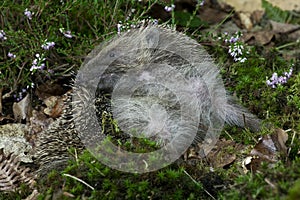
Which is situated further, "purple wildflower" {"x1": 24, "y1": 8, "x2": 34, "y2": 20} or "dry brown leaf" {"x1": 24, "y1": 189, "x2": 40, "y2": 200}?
"purple wildflower" {"x1": 24, "y1": 8, "x2": 34, "y2": 20}

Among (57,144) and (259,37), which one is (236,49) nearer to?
(259,37)

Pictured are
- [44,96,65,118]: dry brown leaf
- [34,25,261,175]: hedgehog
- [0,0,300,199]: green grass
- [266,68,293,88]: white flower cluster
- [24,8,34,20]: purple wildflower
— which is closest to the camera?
[0,0,300,199]: green grass

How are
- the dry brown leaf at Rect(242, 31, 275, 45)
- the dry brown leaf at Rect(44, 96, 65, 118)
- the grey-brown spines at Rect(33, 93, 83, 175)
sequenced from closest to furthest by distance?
1. the grey-brown spines at Rect(33, 93, 83, 175)
2. the dry brown leaf at Rect(44, 96, 65, 118)
3. the dry brown leaf at Rect(242, 31, 275, 45)

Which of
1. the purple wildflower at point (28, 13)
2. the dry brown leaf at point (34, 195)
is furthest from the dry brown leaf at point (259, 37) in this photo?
the dry brown leaf at point (34, 195)

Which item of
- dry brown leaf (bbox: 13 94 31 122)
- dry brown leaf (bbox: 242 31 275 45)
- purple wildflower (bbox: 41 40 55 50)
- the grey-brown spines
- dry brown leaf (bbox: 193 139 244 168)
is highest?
purple wildflower (bbox: 41 40 55 50)

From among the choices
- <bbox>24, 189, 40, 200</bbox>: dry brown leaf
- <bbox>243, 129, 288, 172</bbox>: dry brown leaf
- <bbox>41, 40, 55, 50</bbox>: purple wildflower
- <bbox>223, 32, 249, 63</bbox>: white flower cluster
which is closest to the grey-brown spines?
<bbox>24, 189, 40, 200</bbox>: dry brown leaf

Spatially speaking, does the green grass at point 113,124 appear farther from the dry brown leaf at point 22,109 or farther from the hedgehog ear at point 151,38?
the hedgehog ear at point 151,38

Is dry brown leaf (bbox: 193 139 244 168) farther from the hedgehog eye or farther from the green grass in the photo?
the hedgehog eye

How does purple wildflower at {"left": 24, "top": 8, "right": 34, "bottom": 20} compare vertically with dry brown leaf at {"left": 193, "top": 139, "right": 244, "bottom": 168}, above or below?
above

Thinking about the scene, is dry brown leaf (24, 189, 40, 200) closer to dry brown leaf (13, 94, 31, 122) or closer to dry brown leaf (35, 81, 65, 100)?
dry brown leaf (13, 94, 31, 122)
